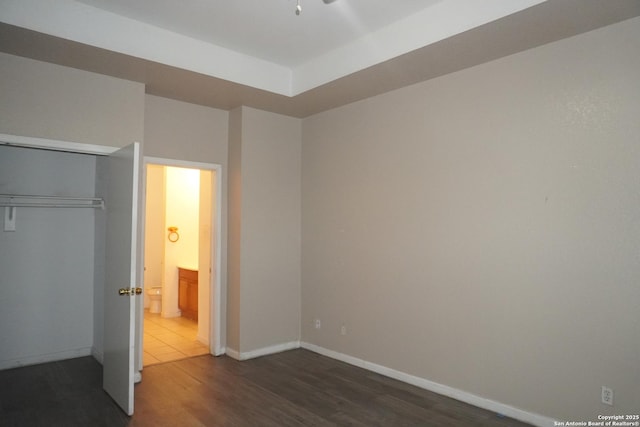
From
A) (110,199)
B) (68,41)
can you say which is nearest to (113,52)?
(68,41)

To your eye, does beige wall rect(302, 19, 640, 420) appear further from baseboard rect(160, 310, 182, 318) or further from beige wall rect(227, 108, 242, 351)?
baseboard rect(160, 310, 182, 318)

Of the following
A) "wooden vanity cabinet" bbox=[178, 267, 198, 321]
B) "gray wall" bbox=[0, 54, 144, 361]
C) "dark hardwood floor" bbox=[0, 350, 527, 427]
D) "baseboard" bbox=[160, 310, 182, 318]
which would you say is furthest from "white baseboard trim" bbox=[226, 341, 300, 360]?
"baseboard" bbox=[160, 310, 182, 318]

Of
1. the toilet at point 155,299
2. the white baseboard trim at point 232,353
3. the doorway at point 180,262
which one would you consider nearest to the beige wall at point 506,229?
the white baseboard trim at point 232,353

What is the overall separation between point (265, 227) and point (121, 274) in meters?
1.86

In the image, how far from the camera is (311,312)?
5070 millimetres

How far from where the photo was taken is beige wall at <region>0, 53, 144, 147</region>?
336 centimetres

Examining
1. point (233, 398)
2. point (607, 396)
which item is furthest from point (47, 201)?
point (607, 396)

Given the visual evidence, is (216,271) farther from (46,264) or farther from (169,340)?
(46,264)

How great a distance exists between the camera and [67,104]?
3.61m

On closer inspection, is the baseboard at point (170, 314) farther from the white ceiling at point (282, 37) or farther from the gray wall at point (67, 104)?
the white ceiling at point (282, 37)

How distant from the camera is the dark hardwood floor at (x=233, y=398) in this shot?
318cm

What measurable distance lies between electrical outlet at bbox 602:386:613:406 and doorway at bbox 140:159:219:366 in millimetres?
3748

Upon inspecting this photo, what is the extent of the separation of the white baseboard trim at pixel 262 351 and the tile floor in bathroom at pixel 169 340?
0.43 meters

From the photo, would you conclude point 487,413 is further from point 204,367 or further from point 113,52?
point 113,52
